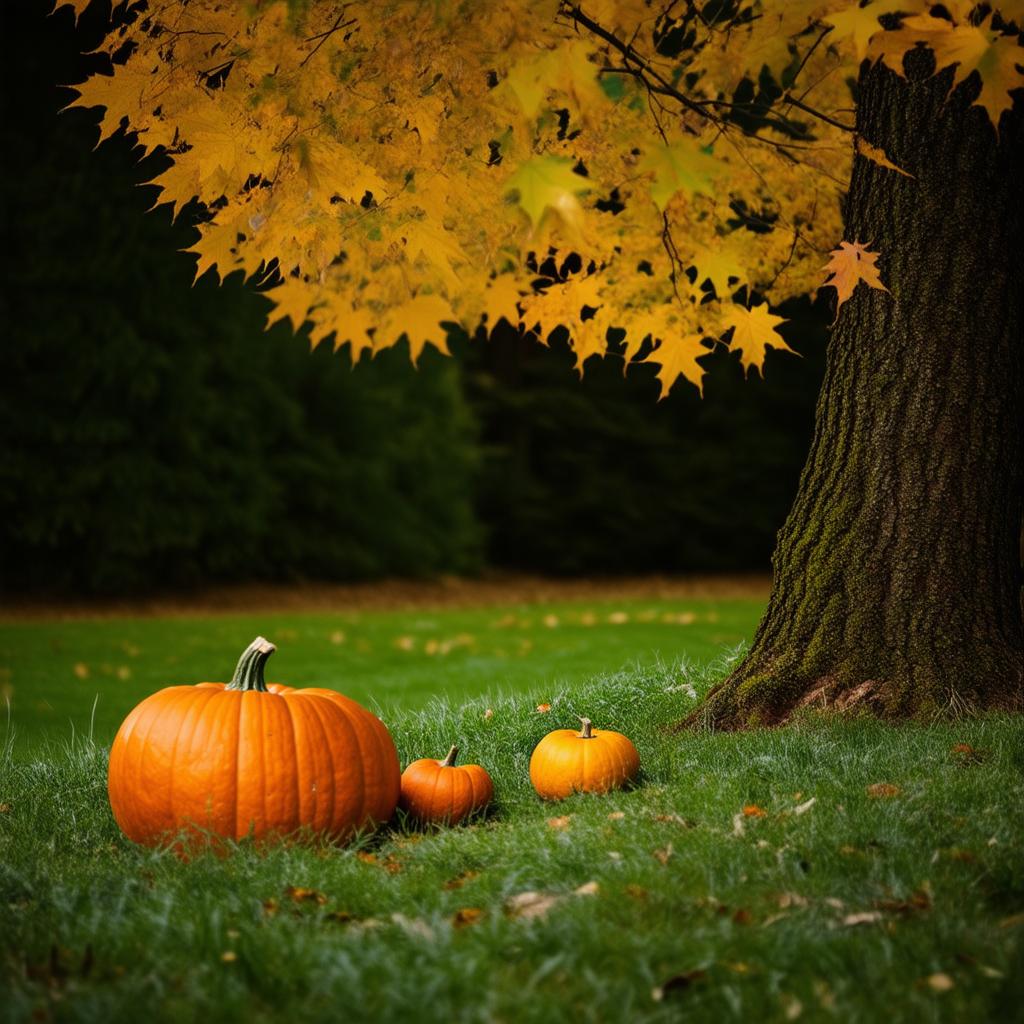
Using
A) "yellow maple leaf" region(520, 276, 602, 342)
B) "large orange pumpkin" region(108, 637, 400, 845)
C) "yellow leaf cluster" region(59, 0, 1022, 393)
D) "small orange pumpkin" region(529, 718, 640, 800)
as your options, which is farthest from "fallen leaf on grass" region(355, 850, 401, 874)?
"yellow maple leaf" region(520, 276, 602, 342)

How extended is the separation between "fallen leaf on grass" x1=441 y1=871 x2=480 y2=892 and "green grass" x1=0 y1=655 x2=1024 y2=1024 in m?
0.01

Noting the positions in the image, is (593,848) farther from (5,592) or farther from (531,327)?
(5,592)

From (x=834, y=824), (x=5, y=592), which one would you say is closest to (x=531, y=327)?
(x=834, y=824)

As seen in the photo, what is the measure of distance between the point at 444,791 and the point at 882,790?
4.56 ft

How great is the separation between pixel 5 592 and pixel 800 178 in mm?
10317

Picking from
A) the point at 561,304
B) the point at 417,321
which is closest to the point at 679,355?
the point at 561,304

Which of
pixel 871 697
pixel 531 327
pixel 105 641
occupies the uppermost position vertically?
pixel 531 327

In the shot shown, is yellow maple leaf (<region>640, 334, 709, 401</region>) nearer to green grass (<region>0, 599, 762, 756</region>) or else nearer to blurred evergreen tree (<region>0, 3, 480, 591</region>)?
green grass (<region>0, 599, 762, 756</region>)

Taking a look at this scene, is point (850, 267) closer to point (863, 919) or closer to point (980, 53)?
point (980, 53)

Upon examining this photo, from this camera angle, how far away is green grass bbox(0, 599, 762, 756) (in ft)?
23.8

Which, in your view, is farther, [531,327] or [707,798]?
[531,327]

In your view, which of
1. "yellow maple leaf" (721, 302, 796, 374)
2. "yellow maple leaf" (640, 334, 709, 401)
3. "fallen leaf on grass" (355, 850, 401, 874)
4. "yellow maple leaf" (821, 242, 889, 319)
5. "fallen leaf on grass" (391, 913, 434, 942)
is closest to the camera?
"fallen leaf on grass" (391, 913, 434, 942)

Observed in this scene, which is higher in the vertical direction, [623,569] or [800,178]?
[800,178]

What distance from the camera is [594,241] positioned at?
4832mm
